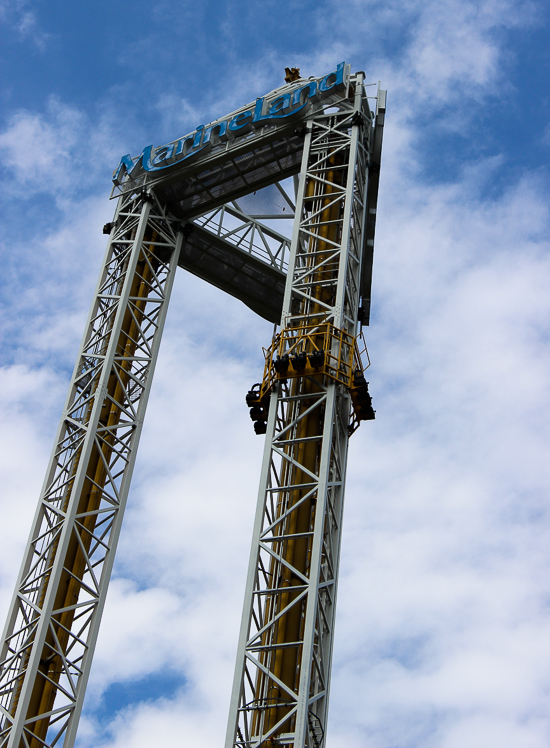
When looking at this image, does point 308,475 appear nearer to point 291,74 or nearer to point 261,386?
point 261,386

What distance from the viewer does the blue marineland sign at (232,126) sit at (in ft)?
111

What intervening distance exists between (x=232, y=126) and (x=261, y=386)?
11.9m

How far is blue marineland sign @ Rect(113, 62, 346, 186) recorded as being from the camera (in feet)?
111

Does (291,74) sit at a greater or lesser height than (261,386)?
greater

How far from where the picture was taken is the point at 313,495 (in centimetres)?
2550

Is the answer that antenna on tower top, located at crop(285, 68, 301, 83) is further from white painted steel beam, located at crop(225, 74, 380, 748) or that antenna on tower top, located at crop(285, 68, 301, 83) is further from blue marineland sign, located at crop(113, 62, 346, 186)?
white painted steel beam, located at crop(225, 74, 380, 748)

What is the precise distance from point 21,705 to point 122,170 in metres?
20.6

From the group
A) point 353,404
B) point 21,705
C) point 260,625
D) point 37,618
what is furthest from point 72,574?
point 353,404

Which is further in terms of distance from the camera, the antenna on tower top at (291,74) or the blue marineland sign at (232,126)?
the antenna on tower top at (291,74)

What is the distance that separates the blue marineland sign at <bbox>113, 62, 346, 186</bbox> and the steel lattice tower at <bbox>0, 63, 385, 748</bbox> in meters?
0.07

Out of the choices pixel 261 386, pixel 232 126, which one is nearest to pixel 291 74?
pixel 232 126

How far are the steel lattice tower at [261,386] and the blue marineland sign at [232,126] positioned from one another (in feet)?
0.21

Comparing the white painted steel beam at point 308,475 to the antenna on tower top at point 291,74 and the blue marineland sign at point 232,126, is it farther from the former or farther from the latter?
the antenna on tower top at point 291,74

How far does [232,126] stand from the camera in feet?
115
